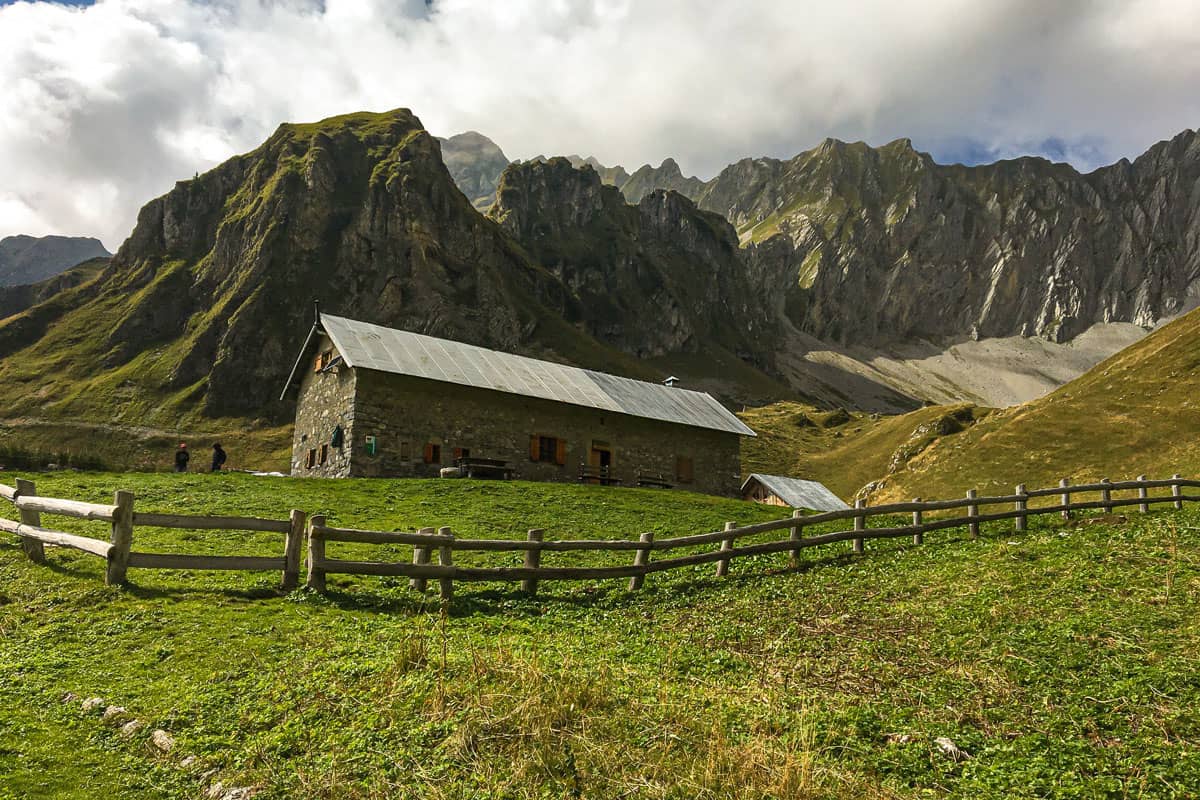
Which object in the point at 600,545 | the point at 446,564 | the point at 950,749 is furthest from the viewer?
the point at 600,545

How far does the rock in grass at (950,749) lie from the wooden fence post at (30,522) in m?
14.7

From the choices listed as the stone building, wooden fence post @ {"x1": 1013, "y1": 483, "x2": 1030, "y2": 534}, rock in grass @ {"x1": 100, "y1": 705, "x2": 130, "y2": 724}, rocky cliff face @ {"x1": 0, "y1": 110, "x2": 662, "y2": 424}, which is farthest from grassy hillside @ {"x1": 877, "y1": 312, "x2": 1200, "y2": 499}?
rocky cliff face @ {"x1": 0, "y1": 110, "x2": 662, "y2": 424}

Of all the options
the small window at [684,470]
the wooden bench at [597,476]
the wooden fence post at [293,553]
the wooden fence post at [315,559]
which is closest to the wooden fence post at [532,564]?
the wooden fence post at [315,559]

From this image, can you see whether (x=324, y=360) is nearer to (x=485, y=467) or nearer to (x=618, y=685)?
(x=485, y=467)

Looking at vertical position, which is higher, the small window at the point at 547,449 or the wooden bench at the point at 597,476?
the small window at the point at 547,449

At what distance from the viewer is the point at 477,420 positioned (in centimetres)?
3759

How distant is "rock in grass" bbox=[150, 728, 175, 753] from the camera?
748 cm

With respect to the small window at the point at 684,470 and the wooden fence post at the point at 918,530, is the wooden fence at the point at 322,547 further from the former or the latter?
the small window at the point at 684,470

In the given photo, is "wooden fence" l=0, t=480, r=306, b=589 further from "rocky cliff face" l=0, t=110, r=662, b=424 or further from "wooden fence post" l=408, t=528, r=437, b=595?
"rocky cliff face" l=0, t=110, r=662, b=424

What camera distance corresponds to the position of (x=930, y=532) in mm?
21391

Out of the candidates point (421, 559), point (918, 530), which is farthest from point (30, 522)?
point (918, 530)

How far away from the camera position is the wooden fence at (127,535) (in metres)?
12.1

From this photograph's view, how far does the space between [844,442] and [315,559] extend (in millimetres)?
117979

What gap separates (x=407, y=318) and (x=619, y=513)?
369ft
